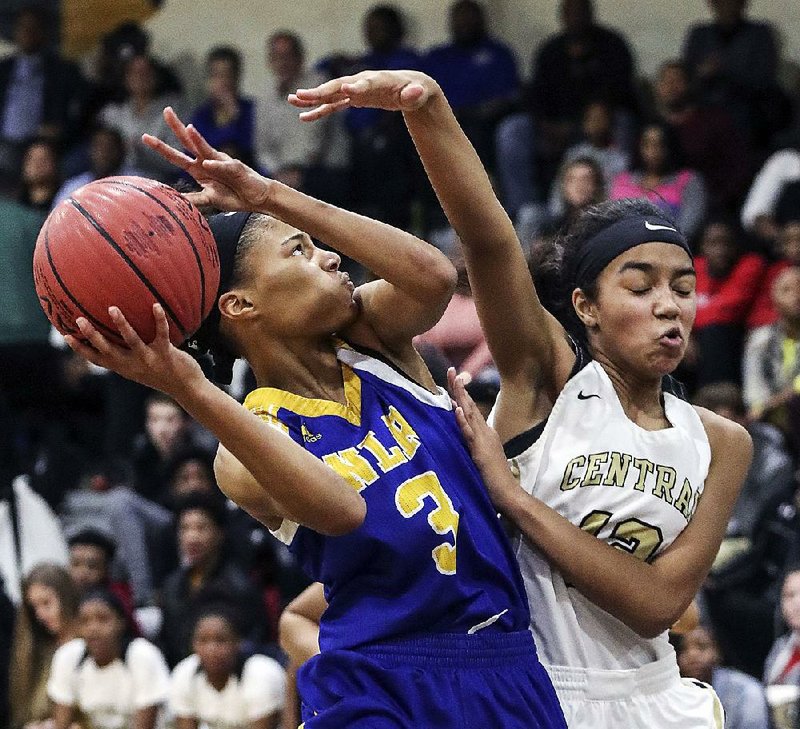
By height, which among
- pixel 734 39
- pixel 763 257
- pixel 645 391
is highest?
pixel 645 391

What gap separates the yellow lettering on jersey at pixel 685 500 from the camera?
3.47m

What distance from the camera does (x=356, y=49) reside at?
1197 cm

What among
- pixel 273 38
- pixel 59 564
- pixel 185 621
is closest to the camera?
pixel 185 621

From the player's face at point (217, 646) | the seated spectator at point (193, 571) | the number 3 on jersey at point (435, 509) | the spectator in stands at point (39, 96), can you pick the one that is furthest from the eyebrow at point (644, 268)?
the spectator in stands at point (39, 96)

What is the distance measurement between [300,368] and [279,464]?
452 mm

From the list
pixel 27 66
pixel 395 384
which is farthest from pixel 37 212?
pixel 395 384

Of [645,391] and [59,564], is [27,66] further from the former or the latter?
[645,391]

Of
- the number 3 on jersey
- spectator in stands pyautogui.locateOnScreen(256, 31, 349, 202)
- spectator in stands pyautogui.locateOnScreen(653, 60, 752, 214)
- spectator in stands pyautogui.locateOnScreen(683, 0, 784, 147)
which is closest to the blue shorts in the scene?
the number 3 on jersey

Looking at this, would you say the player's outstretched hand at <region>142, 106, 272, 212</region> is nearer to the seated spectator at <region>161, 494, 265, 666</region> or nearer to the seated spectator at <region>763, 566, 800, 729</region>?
the seated spectator at <region>763, 566, 800, 729</region>

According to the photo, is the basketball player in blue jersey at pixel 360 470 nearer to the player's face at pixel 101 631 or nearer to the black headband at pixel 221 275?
the black headband at pixel 221 275

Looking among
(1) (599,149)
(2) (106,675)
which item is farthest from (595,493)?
(1) (599,149)

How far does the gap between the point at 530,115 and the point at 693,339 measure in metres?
2.37

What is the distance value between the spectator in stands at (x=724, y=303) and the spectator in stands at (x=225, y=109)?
3639 millimetres

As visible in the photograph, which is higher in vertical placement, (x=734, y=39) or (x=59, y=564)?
(x=734, y=39)
